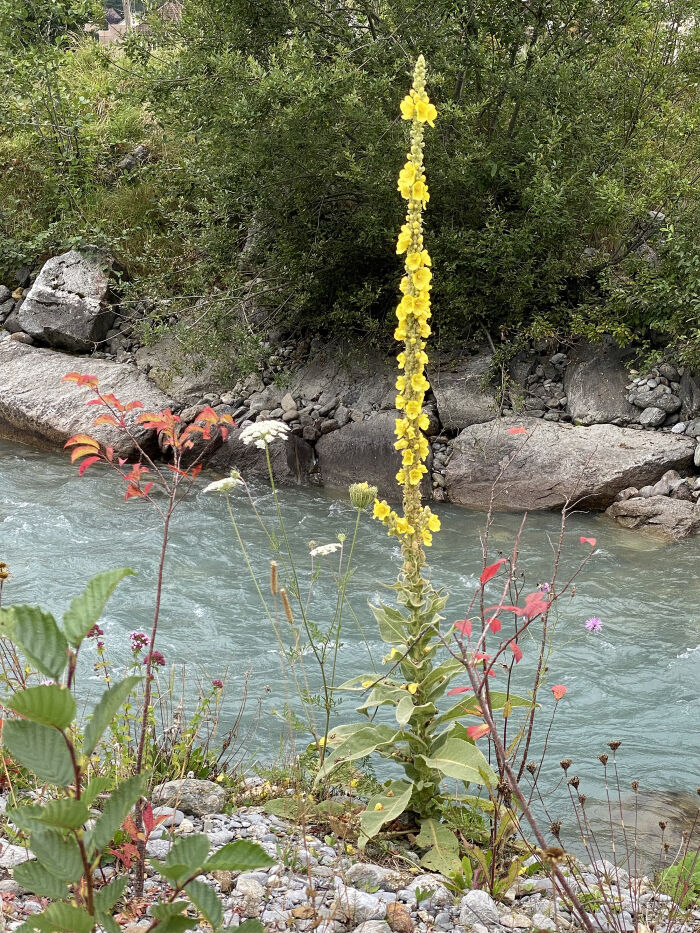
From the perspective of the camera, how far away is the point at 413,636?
105 inches

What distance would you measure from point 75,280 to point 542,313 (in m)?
4.81

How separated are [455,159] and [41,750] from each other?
648 centimetres

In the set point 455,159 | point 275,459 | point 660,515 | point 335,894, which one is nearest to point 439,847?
point 335,894

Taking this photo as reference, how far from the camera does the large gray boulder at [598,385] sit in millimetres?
7184

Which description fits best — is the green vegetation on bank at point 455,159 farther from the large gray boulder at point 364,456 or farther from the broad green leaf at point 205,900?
the broad green leaf at point 205,900

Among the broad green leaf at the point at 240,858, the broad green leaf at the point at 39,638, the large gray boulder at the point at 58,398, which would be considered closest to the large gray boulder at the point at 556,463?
the large gray boulder at the point at 58,398

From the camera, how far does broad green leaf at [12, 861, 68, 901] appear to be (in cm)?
120

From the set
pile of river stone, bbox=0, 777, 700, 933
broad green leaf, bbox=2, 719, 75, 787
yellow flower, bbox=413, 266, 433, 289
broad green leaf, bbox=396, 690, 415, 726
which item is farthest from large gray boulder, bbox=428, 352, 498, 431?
broad green leaf, bbox=2, 719, 75, 787

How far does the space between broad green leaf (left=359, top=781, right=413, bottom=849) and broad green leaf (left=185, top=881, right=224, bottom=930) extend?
1369 mm

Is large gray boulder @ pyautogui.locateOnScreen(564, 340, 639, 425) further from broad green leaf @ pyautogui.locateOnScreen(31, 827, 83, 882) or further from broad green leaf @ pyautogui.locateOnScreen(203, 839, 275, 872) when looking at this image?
broad green leaf @ pyautogui.locateOnScreen(31, 827, 83, 882)

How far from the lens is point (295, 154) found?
22.9 feet

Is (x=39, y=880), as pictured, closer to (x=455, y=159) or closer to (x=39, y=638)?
(x=39, y=638)

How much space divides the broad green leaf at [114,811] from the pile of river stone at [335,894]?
0.81 m

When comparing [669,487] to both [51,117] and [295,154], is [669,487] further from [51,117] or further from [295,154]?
[51,117]
